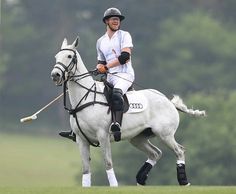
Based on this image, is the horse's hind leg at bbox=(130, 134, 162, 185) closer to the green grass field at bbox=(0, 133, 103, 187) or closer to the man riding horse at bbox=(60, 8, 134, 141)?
the man riding horse at bbox=(60, 8, 134, 141)

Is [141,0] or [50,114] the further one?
[141,0]

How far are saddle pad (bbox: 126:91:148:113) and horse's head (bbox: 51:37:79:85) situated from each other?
126 cm

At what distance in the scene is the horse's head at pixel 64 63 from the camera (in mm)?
23500

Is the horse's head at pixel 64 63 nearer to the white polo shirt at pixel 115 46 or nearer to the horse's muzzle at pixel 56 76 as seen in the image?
the horse's muzzle at pixel 56 76

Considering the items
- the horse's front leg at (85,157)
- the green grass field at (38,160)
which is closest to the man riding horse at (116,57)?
the horse's front leg at (85,157)

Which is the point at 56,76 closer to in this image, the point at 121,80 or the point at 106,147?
the point at 121,80

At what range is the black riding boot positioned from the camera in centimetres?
2392

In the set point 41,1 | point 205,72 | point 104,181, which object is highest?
point 41,1

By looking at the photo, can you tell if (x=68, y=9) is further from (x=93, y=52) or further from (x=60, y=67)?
(x=60, y=67)

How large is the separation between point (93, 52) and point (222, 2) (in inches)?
922

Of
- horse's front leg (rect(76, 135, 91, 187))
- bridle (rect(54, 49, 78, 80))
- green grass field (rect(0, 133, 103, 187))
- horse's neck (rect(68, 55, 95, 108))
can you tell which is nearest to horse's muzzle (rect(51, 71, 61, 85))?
bridle (rect(54, 49, 78, 80))

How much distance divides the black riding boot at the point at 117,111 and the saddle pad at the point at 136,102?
468mm

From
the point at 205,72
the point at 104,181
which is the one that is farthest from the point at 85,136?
the point at 205,72

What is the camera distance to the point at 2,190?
74.6ft
